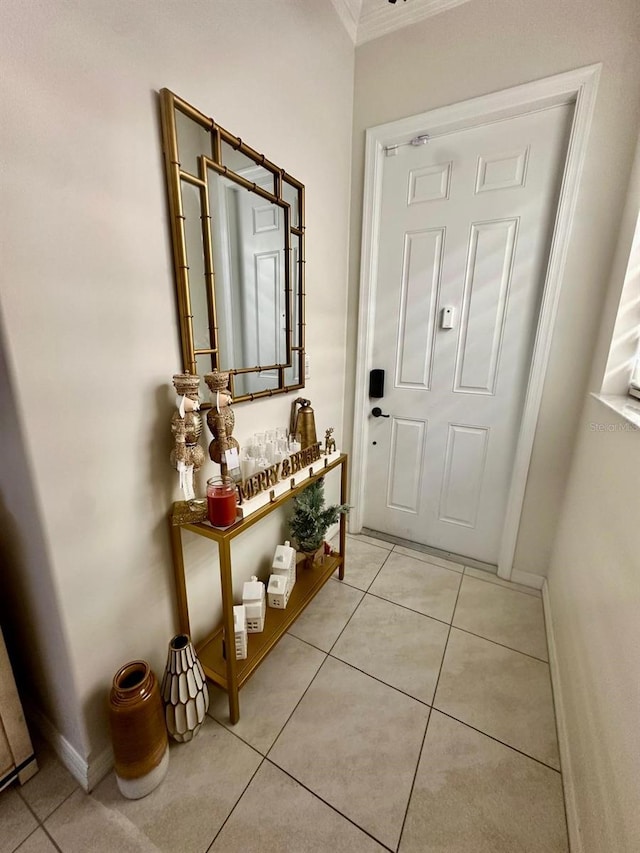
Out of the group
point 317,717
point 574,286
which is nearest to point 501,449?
point 574,286

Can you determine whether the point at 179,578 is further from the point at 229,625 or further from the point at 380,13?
the point at 380,13

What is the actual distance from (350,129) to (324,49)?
349 mm

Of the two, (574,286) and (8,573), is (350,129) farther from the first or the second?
(8,573)

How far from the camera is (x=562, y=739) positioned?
1.13 m

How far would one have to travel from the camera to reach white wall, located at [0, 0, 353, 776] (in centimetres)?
72

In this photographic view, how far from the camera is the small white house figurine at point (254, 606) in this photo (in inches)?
53.2

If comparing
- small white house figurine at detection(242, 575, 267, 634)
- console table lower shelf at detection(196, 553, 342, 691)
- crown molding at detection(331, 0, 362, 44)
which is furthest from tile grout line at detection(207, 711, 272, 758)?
crown molding at detection(331, 0, 362, 44)

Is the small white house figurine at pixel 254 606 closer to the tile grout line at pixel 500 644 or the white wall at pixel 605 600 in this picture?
the tile grout line at pixel 500 644

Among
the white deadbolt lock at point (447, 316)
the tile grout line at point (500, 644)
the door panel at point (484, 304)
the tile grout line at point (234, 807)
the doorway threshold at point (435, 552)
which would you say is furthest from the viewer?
the doorway threshold at point (435, 552)

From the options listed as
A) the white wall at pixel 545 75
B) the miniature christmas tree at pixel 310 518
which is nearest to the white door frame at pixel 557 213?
the white wall at pixel 545 75

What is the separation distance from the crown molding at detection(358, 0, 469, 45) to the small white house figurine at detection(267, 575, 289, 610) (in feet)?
8.53

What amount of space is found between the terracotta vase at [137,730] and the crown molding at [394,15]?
9.02ft

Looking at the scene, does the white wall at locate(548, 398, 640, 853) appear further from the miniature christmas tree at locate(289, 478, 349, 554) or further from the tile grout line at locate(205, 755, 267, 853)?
the miniature christmas tree at locate(289, 478, 349, 554)

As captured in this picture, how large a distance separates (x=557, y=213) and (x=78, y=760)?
2.68 metres
